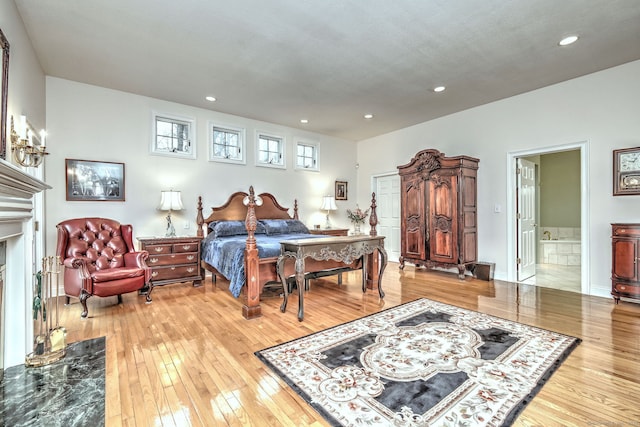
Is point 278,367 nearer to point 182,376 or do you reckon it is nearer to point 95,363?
point 182,376

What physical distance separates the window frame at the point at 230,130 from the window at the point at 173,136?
29cm

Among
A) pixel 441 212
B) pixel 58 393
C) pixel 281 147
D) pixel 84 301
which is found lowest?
pixel 58 393

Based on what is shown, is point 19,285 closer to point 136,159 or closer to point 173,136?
point 136,159

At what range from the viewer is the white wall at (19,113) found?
2.18 meters

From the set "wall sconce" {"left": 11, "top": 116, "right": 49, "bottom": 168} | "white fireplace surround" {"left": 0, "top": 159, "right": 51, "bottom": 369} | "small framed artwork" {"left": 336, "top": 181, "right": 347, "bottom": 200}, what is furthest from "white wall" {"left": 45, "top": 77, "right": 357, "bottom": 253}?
"white fireplace surround" {"left": 0, "top": 159, "right": 51, "bottom": 369}

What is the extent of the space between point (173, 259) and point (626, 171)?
6109 millimetres

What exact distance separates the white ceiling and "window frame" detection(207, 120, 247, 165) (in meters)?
0.62

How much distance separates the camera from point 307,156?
670 cm

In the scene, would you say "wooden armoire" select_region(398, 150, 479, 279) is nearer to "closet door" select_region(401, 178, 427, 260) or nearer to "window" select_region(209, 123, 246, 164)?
"closet door" select_region(401, 178, 427, 260)

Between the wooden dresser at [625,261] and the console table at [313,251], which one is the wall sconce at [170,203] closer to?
the console table at [313,251]

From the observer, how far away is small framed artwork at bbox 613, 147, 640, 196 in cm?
359

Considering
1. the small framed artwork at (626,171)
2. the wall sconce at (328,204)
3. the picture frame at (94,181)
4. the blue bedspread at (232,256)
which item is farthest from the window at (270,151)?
the small framed artwork at (626,171)

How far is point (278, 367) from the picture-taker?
A: 2162 mm

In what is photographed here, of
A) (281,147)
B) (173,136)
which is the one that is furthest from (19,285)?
(281,147)
